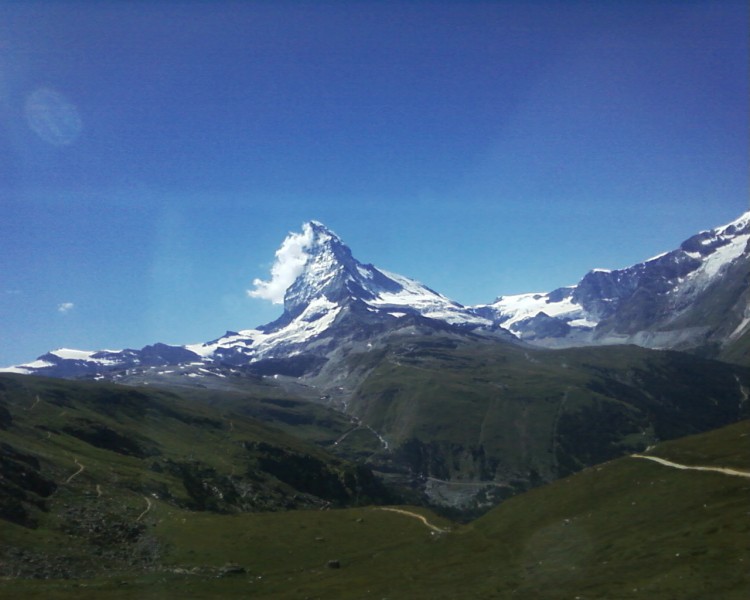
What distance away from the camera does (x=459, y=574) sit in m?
71.2

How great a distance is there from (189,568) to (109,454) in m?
105

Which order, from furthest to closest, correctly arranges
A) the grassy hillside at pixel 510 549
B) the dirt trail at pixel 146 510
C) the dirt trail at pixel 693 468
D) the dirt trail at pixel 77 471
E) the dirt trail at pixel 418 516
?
the dirt trail at pixel 77 471
the dirt trail at pixel 146 510
the dirt trail at pixel 418 516
the dirt trail at pixel 693 468
the grassy hillside at pixel 510 549

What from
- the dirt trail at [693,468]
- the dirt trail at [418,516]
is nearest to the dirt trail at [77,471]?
the dirt trail at [418,516]

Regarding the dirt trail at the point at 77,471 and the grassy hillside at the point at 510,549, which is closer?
the grassy hillside at the point at 510,549

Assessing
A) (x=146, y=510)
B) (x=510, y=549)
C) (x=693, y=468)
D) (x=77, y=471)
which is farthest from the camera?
(x=77, y=471)

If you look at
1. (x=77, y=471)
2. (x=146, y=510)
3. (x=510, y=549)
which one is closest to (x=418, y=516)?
(x=510, y=549)

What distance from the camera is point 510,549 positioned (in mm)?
77125

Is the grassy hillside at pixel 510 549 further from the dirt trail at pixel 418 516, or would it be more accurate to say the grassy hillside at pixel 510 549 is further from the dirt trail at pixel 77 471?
the dirt trail at pixel 77 471

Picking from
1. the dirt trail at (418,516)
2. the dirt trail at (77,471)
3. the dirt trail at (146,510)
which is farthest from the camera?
the dirt trail at (77,471)

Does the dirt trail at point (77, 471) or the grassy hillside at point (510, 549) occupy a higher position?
the dirt trail at point (77, 471)

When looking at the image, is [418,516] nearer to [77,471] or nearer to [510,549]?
[510,549]

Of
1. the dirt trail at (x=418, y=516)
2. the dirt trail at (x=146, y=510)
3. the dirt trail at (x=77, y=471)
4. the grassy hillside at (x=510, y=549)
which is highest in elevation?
the dirt trail at (x=77, y=471)

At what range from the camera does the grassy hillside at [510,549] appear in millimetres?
55969

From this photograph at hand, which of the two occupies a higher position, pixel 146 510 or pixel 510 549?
pixel 146 510
